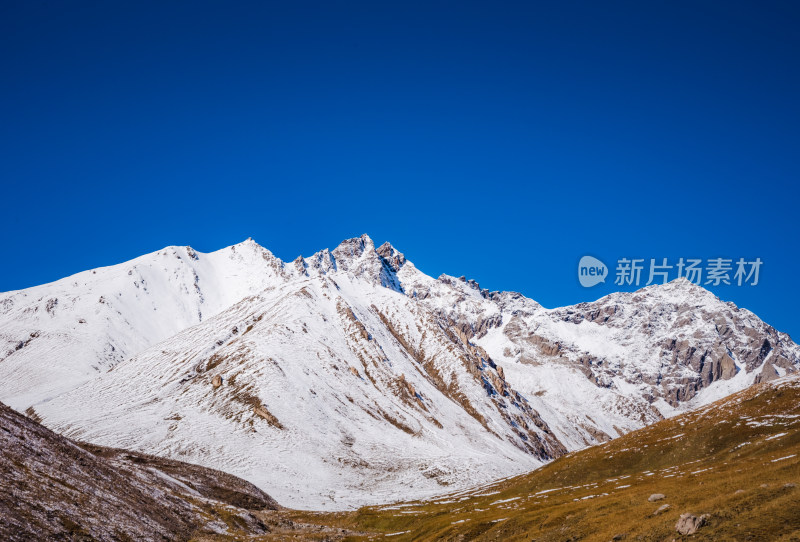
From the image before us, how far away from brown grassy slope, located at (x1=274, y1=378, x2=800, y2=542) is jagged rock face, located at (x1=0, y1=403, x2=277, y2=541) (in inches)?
953

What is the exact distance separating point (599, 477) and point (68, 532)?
83.5 m

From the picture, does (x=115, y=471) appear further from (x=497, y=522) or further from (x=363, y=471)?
(x=363, y=471)

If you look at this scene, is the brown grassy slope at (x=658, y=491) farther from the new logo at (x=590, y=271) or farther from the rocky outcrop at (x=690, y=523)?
the new logo at (x=590, y=271)

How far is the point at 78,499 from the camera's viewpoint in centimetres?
5216

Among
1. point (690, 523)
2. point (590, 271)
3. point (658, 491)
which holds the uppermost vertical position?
point (590, 271)

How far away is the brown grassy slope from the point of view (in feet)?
128

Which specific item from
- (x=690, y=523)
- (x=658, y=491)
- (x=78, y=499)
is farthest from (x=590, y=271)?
(x=78, y=499)

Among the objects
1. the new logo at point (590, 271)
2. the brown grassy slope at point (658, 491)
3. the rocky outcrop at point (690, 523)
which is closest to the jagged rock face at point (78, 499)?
the brown grassy slope at point (658, 491)

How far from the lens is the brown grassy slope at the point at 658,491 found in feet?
128

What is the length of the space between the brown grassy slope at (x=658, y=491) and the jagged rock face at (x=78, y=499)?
79.4 ft

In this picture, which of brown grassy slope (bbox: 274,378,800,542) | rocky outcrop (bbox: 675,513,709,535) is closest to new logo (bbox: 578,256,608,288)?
brown grassy slope (bbox: 274,378,800,542)

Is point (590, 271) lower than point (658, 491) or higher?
higher

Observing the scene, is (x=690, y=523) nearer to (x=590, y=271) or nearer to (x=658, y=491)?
(x=658, y=491)

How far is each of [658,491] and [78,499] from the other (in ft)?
194
